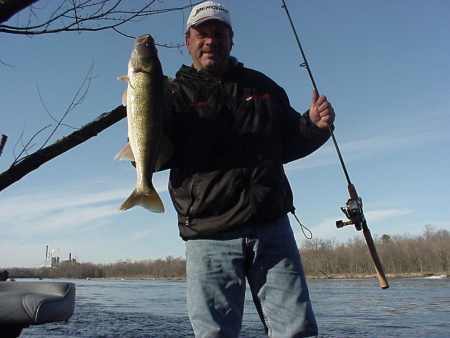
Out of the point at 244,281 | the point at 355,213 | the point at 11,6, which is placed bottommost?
the point at 244,281

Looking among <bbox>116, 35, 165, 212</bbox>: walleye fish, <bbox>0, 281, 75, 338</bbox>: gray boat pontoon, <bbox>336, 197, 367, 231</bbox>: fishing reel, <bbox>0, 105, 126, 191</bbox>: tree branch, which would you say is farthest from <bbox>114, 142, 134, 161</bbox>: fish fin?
<bbox>0, 281, 75, 338</bbox>: gray boat pontoon

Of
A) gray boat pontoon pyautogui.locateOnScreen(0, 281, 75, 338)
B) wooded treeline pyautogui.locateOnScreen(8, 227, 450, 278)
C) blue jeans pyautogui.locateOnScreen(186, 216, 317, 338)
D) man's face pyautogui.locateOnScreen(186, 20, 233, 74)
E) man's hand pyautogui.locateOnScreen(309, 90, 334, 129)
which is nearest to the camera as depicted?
blue jeans pyautogui.locateOnScreen(186, 216, 317, 338)

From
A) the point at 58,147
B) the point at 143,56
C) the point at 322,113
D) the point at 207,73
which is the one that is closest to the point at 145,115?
the point at 143,56

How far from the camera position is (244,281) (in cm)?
288

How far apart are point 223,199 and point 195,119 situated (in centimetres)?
52

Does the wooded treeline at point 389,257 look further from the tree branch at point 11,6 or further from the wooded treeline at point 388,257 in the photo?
the tree branch at point 11,6

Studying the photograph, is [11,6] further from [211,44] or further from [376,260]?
[376,260]

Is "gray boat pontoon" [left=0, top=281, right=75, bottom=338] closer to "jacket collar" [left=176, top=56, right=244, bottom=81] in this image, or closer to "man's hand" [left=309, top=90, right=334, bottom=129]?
"jacket collar" [left=176, top=56, right=244, bottom=81]

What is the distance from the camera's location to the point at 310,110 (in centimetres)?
304

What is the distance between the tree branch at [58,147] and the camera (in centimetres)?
349

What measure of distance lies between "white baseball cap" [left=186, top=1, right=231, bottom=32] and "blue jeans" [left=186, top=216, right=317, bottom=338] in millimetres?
1294

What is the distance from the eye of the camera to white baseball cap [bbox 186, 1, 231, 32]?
3.01 m

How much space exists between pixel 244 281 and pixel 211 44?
1465 millimetres

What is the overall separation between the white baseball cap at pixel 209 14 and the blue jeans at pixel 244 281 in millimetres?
1294
